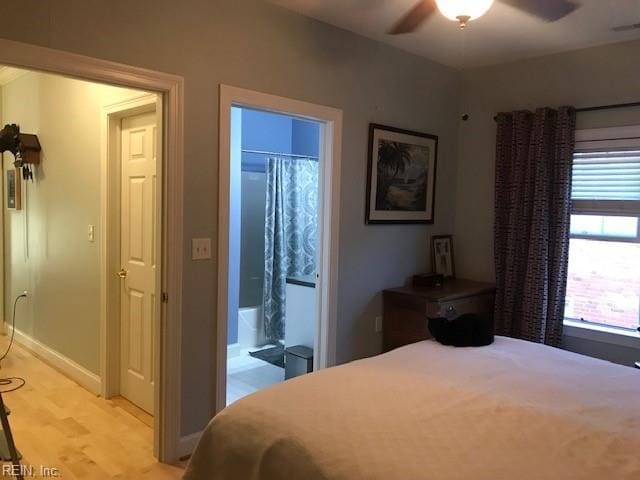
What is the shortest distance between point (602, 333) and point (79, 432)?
11.2 ft

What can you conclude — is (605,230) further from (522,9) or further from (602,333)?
(522,9)

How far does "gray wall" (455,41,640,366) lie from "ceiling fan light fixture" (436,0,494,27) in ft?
6.35

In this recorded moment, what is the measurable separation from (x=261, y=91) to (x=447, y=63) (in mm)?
1851

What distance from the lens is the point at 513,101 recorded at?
3957 mm

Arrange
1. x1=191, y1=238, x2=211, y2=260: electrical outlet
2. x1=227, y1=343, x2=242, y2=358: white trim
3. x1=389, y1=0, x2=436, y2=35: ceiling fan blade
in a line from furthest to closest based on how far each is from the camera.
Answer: x1=227, y1=343, x2=242, y2=358: white trim → x1=191, y1=238, x2=211, y2=260: electrical outlet → x1=389, y1=0, x2=436, y2=35: ceiling fan blade

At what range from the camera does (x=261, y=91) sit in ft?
9.56

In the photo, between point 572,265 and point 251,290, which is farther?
point 251,290

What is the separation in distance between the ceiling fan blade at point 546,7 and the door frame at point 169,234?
1.83 metres

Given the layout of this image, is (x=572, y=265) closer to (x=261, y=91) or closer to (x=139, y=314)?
(x=261, y=91)

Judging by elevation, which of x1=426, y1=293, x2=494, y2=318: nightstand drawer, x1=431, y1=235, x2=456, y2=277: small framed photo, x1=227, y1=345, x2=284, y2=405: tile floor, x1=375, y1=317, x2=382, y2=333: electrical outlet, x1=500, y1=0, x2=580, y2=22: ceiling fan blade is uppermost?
x1=500, y1=0, x2=580, y2=22: ceiling fan blade

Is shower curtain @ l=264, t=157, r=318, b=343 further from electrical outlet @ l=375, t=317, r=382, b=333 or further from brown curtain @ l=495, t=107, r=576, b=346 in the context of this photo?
brown curtain @ l=495, t=107, r=576, b=346

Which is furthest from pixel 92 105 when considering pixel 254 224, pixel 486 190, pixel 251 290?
pixel 486 190

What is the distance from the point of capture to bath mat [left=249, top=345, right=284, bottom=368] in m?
4.59

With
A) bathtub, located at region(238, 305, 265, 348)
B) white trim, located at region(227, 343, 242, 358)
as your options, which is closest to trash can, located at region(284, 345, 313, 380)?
white trim, located at region(227, 343, 242, 358)
